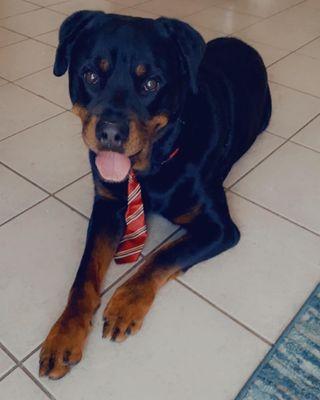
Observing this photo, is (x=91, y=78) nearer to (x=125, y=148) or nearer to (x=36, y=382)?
(x=125, y=148)

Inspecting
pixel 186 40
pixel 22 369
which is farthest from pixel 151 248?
pixel 186 40

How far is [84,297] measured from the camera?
116 cm

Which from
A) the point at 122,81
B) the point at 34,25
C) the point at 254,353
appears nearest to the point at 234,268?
the point at 254,353

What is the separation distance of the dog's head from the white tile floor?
37 cm

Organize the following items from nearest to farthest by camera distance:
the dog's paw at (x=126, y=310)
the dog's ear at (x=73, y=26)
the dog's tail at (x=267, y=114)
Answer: the dog's paw at (x=126, y=310) < the dog's ear at (x=73, y=26) < the dog's tail at (x=267, y=114)

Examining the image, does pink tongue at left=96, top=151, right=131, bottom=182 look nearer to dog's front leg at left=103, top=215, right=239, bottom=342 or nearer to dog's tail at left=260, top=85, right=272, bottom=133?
dog's front leg at left=103, top=215, right=239, bottom=342

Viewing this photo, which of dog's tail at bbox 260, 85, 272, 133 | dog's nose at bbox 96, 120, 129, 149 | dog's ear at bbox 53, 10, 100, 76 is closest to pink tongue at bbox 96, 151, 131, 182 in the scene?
dog's nose at bbox 96, 120, 129, 149

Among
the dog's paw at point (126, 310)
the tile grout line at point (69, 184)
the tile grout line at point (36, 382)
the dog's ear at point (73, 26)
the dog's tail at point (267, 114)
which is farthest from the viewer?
the dog's tail at point (267, 114)

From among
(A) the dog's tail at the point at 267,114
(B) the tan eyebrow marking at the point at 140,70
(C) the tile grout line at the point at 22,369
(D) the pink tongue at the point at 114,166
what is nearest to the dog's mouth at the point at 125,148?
(D) the pink tongue at the point at 114,166

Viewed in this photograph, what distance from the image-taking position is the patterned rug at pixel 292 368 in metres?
1.04

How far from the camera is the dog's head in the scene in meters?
1.12

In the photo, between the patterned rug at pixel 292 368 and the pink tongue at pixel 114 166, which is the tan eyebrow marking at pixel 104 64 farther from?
the patterned rug at pixel 292 368

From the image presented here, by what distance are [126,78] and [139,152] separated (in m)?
0.19

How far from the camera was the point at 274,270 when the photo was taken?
1340 millimetres
